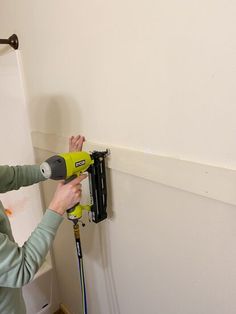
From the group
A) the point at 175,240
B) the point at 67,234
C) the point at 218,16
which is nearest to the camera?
the point at 218,16

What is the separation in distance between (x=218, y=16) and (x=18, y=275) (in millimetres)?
846

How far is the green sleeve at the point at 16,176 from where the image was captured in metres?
1.09

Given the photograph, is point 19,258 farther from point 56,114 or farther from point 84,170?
point 56,114

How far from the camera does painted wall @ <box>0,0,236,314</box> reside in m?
0.64

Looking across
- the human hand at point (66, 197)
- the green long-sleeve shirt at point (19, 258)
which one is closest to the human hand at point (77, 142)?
the human hand at point (66, 197)

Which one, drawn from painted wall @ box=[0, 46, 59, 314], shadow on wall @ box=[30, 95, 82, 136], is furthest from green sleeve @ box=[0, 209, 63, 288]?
painted wall @ box=[0, 46, 59, 314]

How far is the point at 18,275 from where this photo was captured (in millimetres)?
737

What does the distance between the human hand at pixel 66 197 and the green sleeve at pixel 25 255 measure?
23 mm

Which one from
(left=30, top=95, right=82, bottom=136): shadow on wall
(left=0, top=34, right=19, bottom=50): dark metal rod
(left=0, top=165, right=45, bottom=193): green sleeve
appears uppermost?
(left=0, top=34, right=19, bottom=50): dark metal rod

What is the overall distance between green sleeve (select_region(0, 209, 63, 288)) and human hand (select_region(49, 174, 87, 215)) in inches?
0.9

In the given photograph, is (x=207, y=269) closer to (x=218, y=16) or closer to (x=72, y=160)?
(x=72, y=160)

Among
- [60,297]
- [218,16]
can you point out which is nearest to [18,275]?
[218,16]

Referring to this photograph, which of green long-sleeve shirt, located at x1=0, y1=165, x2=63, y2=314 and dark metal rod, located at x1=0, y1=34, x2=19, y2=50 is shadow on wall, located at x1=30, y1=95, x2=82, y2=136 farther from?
green long-sleeve shirt, located at x1=0, y1=165, x2=63, y2=314

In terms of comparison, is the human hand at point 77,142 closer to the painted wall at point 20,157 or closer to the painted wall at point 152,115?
the painted wall at point 152,115
